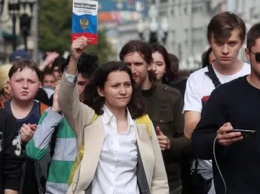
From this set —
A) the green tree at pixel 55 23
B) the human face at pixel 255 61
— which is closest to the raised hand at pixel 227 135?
the human face at pixel 255 61

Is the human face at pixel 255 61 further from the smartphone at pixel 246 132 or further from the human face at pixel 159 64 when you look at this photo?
the human face at pixel 159 64

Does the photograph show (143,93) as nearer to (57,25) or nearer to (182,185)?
(182,185)

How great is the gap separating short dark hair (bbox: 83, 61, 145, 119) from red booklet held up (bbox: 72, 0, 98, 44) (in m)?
0.21

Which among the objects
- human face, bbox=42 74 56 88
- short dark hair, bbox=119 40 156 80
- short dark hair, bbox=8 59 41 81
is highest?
short dark hair, bbox=119 40 156 80

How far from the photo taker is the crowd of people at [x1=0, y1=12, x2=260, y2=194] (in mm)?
6688

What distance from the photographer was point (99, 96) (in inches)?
292

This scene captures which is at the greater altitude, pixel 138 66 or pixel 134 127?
pixel 138 66

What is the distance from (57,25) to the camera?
88562 millimetres

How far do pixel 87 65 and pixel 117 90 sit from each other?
50.0 inches

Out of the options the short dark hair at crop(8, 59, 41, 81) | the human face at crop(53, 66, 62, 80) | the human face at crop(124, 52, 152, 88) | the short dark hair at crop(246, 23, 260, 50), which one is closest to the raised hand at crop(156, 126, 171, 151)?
the human face at crop(124, 52, 152, 88)

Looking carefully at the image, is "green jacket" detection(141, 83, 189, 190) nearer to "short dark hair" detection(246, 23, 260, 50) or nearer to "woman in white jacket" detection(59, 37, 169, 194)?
"woman in white jacket" detection(59, 37, 169, 194)

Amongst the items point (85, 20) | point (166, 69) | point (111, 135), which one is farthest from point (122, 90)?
point (166, 69)

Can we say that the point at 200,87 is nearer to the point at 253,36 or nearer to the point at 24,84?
the point at 253,36

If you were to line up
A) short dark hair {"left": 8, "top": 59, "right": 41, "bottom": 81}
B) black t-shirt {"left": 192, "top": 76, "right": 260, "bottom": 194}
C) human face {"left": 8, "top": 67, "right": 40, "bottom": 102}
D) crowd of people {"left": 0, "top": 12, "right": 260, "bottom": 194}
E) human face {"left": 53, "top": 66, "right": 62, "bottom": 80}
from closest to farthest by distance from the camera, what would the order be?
black t-shirt {"left": 192, "top": 76, "right": 260, "bottom": 194}
crowd of people {"left": 0, "top": 12, "right": 260, "bottom": 194}
human face {"left": 8, "top": 67, "right": 40, "bottom": 102}
short dark hair {"left": 8, "top": 59, "right": 41, "bottom": 81}
human face {"left": 53, "top": 66, "right": 62, "bottom": 80}
